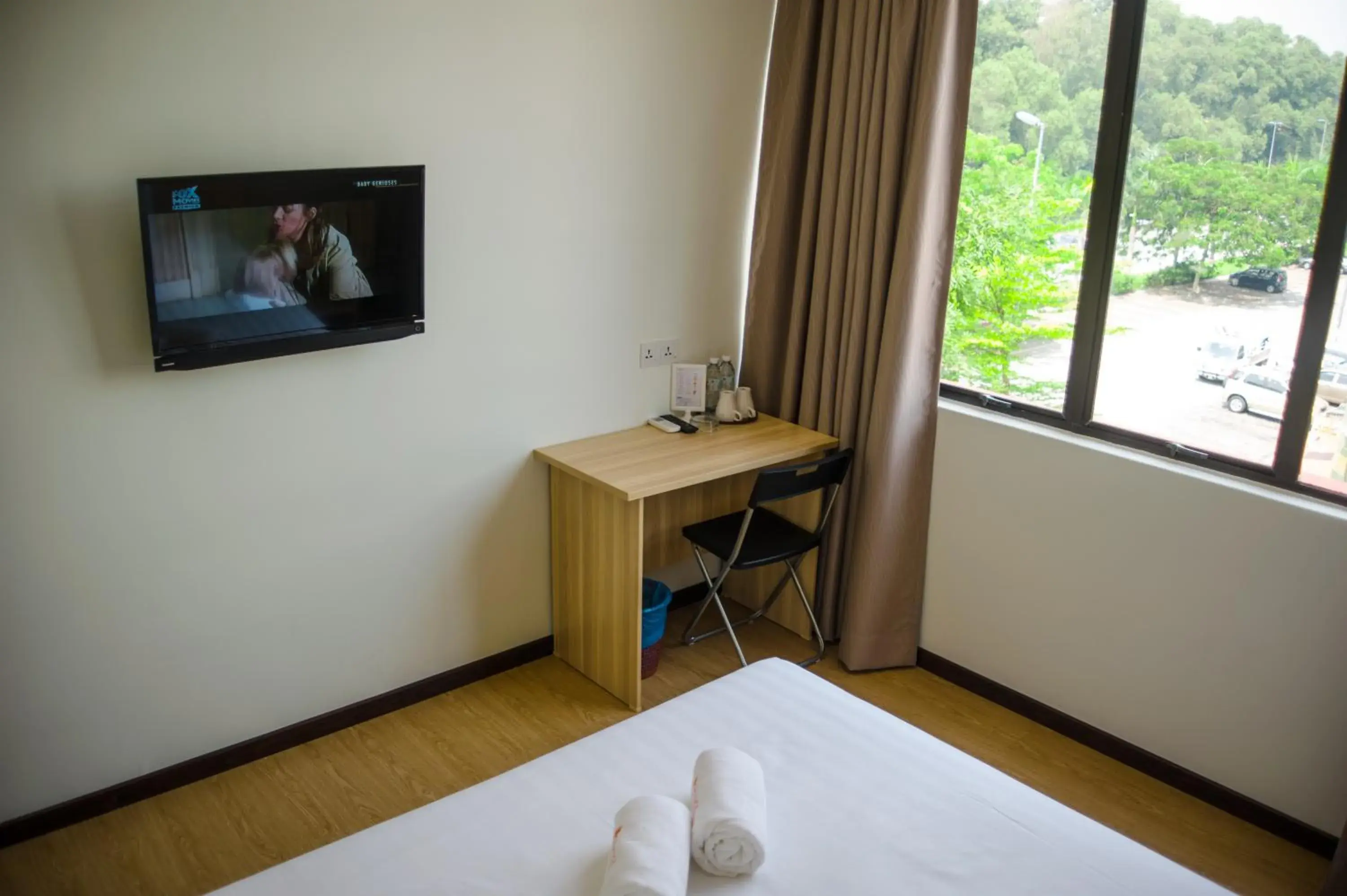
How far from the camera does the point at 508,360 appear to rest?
3.38 meters

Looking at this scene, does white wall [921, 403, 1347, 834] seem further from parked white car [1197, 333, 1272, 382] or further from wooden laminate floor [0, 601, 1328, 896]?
parked white car [1197, 333, 1272, 382]

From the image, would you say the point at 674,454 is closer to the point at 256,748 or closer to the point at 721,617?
the point at 721,617

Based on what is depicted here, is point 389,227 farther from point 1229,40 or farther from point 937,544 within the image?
point 1229,40

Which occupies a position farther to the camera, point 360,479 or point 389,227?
point 360,479

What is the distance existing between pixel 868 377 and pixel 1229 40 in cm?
137

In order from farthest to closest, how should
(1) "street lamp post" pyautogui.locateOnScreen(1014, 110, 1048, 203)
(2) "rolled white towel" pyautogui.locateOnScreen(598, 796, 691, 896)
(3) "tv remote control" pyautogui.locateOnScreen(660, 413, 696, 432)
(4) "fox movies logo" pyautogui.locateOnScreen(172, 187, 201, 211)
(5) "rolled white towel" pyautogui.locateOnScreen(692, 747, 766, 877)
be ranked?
(3) "tv remote control" pyautogui.locateOnScreen(660, 413, 696, 432) → (1) "street lamp post" pyautogui.locateOnScreen(1014, 110, 1048, 203) → (4) "fox movies logo" pyautogui.locateOnScreen(172, 187, 201, 211) → (5) "rolled white towel" pyautogui.locateOnScreen(692, 747, 766, 877) → (2) "rolled white towel" pyautogui.locateOnScreen(598, 796, 691, 896)

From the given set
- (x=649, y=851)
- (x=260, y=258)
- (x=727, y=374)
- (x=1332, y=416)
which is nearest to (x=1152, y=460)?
(x=1332, y=416)

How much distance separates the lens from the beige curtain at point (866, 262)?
10.7 ft

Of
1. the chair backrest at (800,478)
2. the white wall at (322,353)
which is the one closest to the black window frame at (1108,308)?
the chair backrest at (800,478)

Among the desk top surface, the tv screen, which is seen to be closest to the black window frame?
the desk top surface

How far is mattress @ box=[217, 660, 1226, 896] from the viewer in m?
1.96

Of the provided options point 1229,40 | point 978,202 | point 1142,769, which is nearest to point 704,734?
point 1142,769

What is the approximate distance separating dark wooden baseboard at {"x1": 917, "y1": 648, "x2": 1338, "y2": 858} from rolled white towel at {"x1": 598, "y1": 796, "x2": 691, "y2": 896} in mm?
1785

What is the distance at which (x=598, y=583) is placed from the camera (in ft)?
11.4
